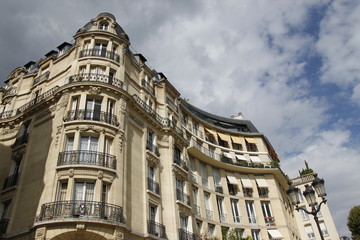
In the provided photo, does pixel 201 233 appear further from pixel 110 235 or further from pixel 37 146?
pixel 37 146

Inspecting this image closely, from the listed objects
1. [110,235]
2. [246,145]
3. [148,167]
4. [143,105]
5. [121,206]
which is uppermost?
Answer: [246,145]

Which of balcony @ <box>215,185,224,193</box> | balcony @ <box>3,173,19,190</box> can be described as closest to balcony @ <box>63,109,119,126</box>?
balcony @ <box>3,173,19,190</box>

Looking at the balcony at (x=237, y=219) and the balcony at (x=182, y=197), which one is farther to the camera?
the balcony at (x=237, y=219)

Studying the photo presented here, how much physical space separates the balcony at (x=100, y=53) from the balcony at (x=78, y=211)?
1057 cm

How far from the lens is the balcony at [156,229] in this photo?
17327 mm

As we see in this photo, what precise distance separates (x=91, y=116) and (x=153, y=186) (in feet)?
19.2

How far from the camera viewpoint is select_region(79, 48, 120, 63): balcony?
20969 millimetres

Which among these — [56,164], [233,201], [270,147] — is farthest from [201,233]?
[270,147]

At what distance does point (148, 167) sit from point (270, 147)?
22.9m

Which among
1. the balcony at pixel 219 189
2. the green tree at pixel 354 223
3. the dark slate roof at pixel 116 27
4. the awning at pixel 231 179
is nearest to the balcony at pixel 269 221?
the awning at pixel 231 179

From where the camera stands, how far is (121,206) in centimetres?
1549

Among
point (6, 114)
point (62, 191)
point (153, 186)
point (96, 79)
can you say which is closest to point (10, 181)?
point (62, 191)

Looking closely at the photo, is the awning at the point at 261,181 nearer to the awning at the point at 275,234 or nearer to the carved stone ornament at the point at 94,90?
the awning at the point at 275,234

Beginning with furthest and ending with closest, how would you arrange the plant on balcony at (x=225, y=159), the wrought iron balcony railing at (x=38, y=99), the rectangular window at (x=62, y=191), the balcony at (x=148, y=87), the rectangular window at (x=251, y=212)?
the plant on balcony at (x=225, y=159), the rectangular window at (x=251, y=212), the balcony at (x=148, y=87), the wrought iron balcony railing at (x=38, y=99), the rectangular window at (x=62, y=191)
